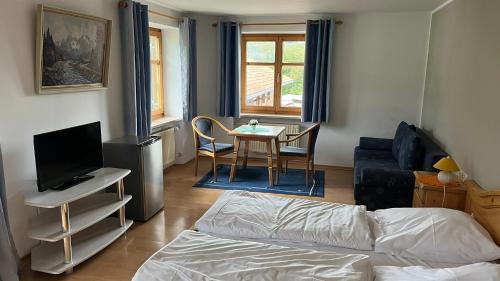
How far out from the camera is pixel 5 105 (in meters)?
2.75

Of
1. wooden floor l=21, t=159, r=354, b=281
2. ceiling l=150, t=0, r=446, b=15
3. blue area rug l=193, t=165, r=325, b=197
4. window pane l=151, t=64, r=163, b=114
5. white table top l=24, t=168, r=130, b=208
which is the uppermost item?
ceiling l=150, t=0, r=446, b=15

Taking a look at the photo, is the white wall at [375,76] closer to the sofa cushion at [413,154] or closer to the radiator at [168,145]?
the sofa cushion at [413,154]

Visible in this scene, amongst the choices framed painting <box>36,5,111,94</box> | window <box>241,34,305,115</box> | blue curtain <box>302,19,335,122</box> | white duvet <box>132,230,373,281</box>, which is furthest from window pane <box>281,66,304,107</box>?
white duvet <box>132,230,373,281</box>

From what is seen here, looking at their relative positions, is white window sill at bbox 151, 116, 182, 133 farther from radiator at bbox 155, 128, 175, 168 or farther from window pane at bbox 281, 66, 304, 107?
window pane at bbox 281, 66, 304, 107

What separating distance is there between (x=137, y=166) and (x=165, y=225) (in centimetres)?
65

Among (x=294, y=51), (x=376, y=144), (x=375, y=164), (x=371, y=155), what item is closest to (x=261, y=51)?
(x=294, y=51)

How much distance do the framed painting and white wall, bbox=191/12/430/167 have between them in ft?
8.30

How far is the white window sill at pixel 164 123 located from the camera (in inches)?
202

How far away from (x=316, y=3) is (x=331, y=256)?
357cm

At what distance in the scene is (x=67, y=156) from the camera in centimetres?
306

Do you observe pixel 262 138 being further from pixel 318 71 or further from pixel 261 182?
pixel 318 71

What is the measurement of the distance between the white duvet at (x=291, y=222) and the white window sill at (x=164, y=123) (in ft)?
8.69

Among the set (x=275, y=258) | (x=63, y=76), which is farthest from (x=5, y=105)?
(x=275, y=258)

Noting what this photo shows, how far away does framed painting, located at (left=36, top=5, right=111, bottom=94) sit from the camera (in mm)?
2988
